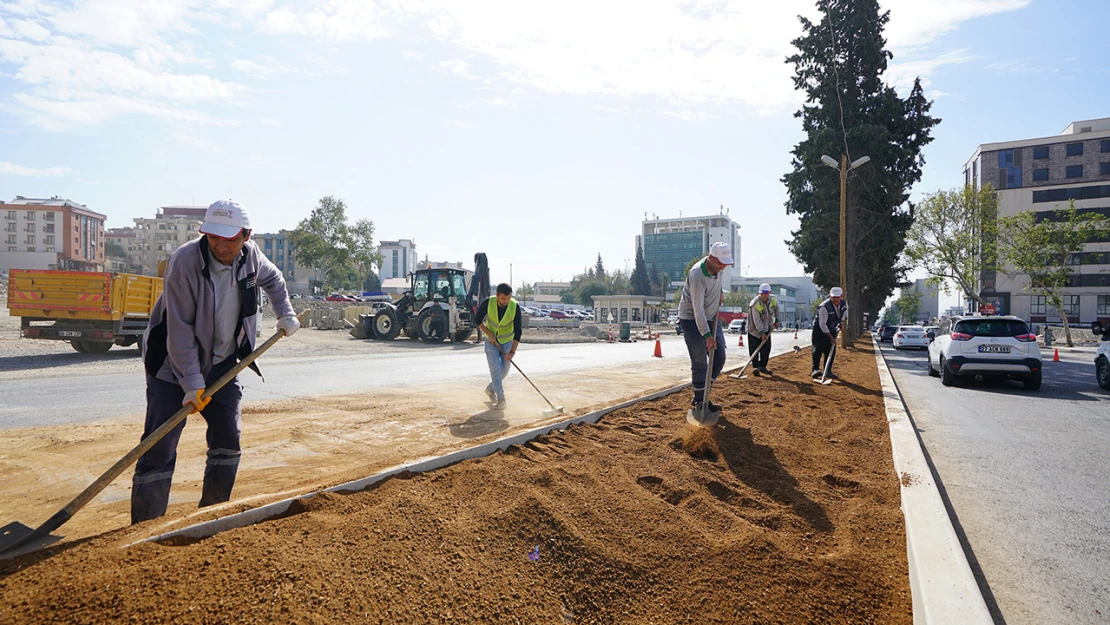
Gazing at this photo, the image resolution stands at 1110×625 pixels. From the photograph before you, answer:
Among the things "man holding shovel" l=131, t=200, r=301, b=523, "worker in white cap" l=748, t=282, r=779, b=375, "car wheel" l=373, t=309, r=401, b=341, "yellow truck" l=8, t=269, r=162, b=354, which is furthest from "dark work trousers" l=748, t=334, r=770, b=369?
"car wheel" l=373, t=309, r=401, b=341

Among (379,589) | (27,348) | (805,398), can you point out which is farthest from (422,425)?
(27,348)

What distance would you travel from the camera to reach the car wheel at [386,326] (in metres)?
21.9

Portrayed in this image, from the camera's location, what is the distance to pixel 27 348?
1496 centimetres

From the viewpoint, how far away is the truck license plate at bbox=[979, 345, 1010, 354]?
1097 centimetres

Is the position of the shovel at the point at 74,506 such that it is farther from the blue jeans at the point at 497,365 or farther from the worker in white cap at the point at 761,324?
the worker in white cap at the point at 761,324

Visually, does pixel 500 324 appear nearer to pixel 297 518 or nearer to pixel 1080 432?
pixel 297 518

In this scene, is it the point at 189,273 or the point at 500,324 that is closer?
the point at 189,273

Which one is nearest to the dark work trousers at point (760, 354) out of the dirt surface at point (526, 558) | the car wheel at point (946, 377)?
the car wheel at point (946, 377)

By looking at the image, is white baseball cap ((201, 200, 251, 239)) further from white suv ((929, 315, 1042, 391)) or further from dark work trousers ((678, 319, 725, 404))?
white suv ((929, 315, 1042, 391))

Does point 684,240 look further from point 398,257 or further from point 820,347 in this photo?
point 820,347

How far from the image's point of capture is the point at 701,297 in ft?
20.1

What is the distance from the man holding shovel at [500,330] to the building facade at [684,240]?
144 m

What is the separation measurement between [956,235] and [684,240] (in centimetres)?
12608

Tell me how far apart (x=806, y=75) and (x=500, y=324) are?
26.3 metres
